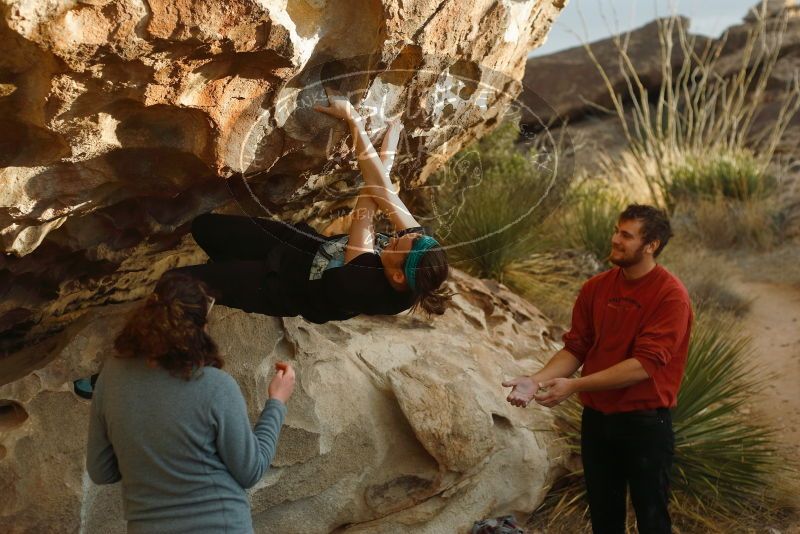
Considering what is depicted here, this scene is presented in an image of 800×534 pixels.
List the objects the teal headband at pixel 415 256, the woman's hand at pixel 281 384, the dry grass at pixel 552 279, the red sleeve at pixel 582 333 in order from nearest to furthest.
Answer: the woman's hand at pixel 281 384 < the teal headband at pixel 415 256 < the red sleeve at pixel 582 333 < the dry grass at pixel 552 279

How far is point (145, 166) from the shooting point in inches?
114

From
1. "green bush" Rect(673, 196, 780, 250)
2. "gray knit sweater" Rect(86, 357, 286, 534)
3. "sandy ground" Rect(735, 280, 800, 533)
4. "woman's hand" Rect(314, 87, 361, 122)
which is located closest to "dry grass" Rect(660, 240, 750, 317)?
"sandy ground" Rect(735, 280, 800, 533)

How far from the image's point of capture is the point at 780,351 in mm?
6141

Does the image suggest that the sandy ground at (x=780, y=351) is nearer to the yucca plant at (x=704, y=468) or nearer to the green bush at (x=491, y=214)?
the yucca plant at (x=704, y=468)

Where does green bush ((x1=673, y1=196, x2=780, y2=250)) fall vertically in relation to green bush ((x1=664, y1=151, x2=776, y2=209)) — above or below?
below

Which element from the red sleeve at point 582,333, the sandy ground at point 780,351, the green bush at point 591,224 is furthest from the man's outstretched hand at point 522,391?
the green bush at point 591,224

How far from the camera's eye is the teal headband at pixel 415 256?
2.74 metres

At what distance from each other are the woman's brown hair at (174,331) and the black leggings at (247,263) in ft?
2.08

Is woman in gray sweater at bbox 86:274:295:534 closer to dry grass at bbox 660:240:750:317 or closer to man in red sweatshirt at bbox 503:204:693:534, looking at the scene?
man in red sweatshirt at bbox 503:204:693:534

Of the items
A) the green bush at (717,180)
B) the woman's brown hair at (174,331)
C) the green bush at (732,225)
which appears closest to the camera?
the woman's brown hair at (174,331)

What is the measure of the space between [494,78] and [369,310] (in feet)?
4.47

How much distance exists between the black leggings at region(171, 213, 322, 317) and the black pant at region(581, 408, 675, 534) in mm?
1212

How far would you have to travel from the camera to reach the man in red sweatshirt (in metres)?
3.15

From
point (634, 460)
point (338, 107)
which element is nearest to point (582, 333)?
point (634, 460)
